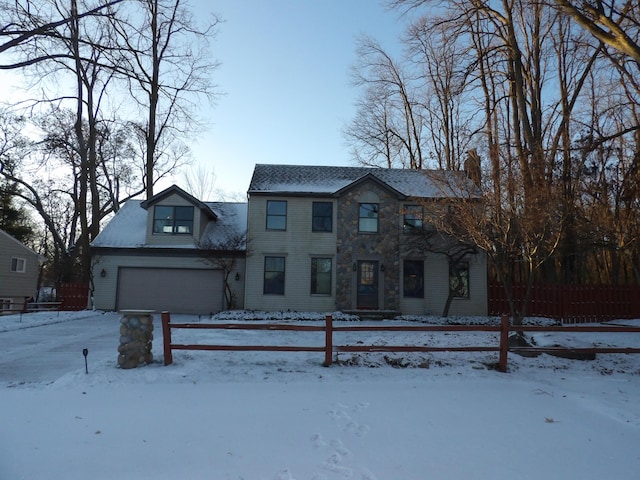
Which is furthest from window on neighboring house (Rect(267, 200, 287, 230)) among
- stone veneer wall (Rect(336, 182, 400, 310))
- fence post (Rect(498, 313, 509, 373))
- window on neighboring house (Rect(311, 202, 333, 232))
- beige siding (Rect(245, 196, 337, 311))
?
fence post (Rect(498, 313, 509, 373))

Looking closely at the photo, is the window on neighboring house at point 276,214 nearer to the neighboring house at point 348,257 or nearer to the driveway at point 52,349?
the neighboring house at point 348,257

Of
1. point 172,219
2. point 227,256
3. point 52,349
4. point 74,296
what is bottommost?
point 52,349

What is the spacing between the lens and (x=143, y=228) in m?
20.5

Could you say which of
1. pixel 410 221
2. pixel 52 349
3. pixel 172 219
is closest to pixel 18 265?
pixel 172 219

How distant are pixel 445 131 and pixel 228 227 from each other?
16.9 meters

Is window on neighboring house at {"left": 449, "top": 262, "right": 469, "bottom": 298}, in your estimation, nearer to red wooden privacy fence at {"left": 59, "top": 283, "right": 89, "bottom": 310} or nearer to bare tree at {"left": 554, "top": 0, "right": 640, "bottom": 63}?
bare tree at {"left": 554, "top": 0, "right": 640, "bottom": 63}

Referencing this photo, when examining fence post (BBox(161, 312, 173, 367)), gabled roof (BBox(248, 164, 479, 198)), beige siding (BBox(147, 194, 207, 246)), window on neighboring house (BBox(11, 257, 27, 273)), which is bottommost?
fence post (BBox(161, 312, 173, 367))

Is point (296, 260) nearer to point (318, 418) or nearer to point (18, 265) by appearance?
point (318, 418)

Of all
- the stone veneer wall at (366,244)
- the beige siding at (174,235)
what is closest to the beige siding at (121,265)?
the beige siding at (174,235)

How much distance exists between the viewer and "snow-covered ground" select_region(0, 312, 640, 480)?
156 inches

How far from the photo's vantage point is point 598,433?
5.03m

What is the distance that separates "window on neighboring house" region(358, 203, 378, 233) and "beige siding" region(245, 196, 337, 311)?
1210 mm

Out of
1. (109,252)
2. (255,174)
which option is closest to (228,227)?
(255,174)

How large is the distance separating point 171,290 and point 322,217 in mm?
7594
